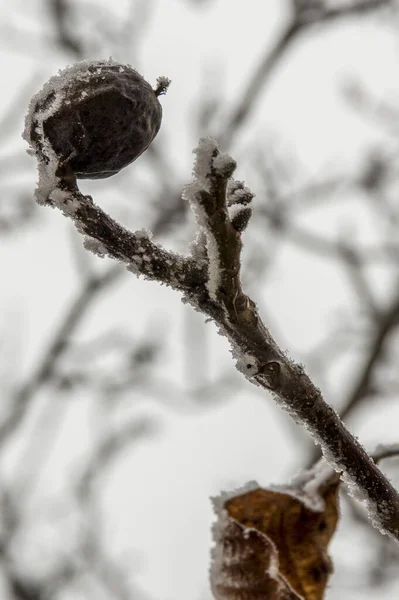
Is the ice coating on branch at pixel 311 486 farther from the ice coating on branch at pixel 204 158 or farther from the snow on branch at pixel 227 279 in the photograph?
the ice coating on branch at pixel 204 158

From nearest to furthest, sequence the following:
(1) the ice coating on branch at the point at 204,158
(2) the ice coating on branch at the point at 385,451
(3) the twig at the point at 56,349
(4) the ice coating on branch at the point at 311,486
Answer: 1. (1) the ice coating on branch at the point at 204,158
2. (2) the ice coating on branch at the point at 385,451
3. (4) the ice coating on branch at the point at 311,486
4. (3) the twig at the point at 56,349

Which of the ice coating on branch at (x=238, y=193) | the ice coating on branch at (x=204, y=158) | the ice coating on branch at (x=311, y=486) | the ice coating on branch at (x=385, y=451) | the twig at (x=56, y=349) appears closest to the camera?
the ice coating on branch at (x=204, y=158)

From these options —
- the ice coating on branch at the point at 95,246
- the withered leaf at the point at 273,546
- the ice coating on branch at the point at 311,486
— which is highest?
the ice coating on branch at the point at 95,246

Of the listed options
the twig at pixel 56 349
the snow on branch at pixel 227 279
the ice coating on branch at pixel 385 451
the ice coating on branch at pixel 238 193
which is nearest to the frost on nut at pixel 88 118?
the snow on branch at pixel 227 279

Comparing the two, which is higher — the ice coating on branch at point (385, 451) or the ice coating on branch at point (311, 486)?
the ice coating on branch at point (311, 486)

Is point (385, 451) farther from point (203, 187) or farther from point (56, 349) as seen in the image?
point (56, 349)

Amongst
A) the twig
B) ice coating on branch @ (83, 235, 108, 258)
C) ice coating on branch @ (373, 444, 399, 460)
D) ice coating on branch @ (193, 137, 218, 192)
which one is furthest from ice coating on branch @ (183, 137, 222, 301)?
the twig

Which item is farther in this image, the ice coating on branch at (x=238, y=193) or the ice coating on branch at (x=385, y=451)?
the ice coating on branch at (x=385, y=451)

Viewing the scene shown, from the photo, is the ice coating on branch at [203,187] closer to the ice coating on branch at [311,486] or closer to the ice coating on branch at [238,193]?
the ice coating on branch at [238,193]
